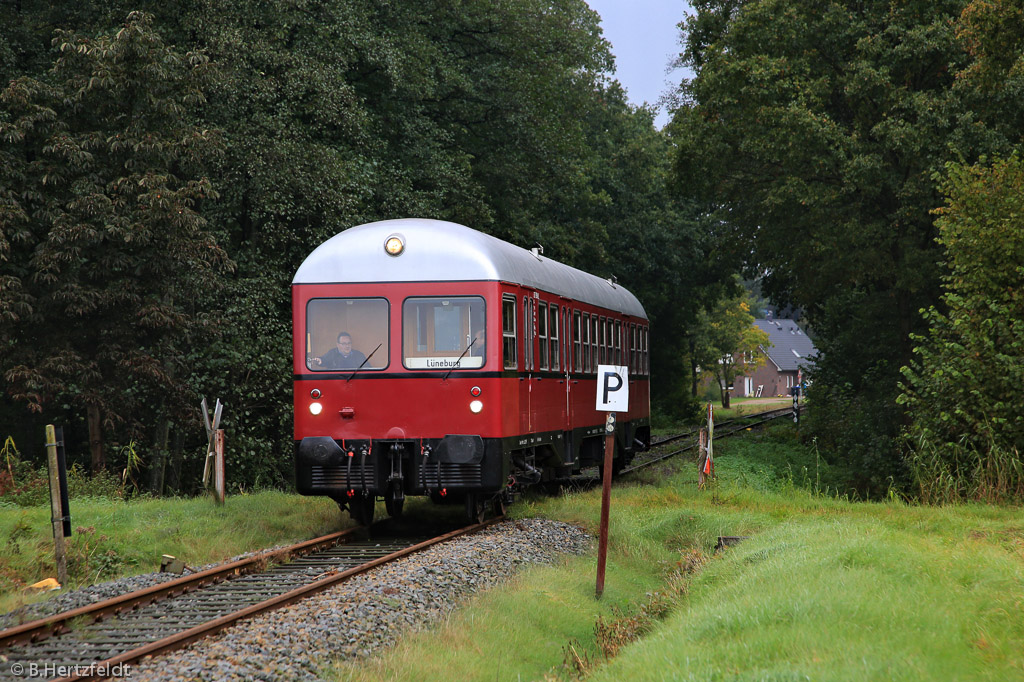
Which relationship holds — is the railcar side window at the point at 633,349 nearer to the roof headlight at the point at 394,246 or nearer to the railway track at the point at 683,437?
the railway track at the point at 683,437

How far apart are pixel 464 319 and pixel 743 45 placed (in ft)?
42.6

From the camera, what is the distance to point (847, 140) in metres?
20.9

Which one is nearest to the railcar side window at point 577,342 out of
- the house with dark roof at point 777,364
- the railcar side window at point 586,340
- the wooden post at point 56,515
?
the railcar side window at point 586,340

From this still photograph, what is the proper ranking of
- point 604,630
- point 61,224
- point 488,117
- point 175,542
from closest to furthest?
point 604,630 < point 175,542 < point 61,224 < point 488,117

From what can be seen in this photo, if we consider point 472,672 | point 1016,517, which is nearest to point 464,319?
point 472,672

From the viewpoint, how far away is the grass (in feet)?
34.8

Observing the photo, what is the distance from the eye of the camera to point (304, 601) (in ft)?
28.8

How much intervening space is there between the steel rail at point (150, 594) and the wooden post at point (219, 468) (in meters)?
2.48

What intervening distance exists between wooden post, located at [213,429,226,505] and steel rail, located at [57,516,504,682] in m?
3.83

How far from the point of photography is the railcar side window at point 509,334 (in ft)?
42.2

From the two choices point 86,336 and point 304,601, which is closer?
point 304,601

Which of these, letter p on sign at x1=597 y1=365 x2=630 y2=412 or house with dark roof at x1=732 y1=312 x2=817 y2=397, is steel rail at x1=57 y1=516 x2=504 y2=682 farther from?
house with dark roof at x1=732 y1=312 x2=817 y2=397

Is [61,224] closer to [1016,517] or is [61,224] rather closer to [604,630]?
[604,630]

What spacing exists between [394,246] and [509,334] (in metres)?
1.73
